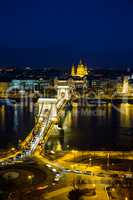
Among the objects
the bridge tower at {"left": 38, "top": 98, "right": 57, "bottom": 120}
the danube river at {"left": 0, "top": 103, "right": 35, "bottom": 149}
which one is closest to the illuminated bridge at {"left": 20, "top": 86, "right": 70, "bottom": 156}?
the bridge tower at {"left": 38, "top": 98, "right": 57, "bottom": 120}

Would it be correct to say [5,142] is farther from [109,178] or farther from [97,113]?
[97,113]

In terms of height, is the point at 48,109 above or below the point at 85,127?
above

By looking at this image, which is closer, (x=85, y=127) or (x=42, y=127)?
(x=42, y=127)

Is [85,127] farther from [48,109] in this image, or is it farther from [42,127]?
[42,127]

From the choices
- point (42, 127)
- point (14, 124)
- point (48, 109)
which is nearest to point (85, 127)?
point (48, 109)

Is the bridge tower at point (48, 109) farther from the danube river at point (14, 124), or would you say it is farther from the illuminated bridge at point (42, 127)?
the danube river at point (14, 124)

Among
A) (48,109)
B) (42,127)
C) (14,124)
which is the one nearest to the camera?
(42,127)

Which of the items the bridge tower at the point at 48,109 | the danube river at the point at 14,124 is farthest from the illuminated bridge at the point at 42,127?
the danube river at the point at 14,124

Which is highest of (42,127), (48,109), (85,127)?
(48,109)
